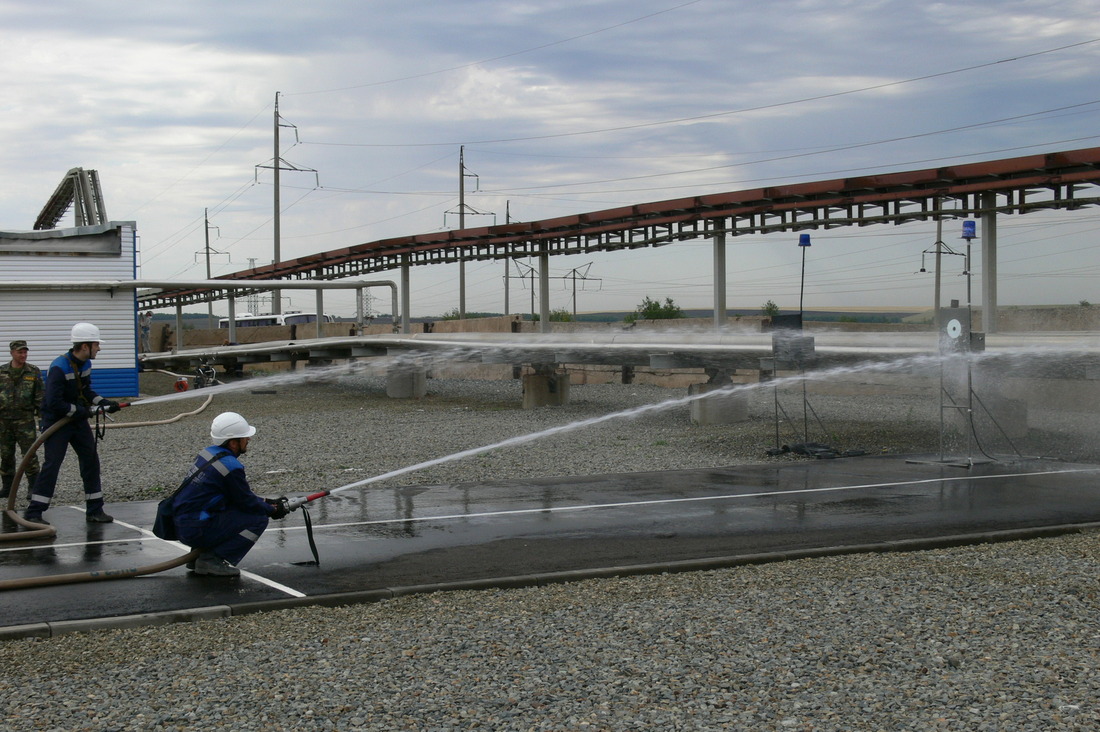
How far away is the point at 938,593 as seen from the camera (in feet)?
24.4

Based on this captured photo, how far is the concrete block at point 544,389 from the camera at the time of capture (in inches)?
1068

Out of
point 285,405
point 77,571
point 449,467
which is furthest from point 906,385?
point 77,571

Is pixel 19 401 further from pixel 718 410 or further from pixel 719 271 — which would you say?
pixel 719 271

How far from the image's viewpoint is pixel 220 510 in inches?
309

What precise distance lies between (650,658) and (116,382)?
26615mm

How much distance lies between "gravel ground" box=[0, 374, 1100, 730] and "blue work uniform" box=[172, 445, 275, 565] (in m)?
0.98

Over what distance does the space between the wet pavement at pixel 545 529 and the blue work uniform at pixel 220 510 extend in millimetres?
315

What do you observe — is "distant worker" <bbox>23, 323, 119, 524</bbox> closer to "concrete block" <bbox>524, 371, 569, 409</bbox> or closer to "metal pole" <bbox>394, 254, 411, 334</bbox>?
"concrete block" <bbox>524, 371, 569, 409</bbox>

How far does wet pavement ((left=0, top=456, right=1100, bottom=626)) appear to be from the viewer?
7789 millimetres

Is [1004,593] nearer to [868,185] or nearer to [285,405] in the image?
[868,185]

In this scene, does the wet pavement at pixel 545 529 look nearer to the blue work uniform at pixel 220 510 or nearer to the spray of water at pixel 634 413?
the blue work uniform at pixel 220 510

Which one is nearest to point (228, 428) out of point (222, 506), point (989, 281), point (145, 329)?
point (222, 506)

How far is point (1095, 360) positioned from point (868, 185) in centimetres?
621

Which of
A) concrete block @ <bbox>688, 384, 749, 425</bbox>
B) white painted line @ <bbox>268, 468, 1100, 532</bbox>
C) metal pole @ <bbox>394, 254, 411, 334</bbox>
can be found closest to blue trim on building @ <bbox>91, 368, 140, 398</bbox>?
metal pole @ <bbox>394, 254, 411, 334</bbox>
